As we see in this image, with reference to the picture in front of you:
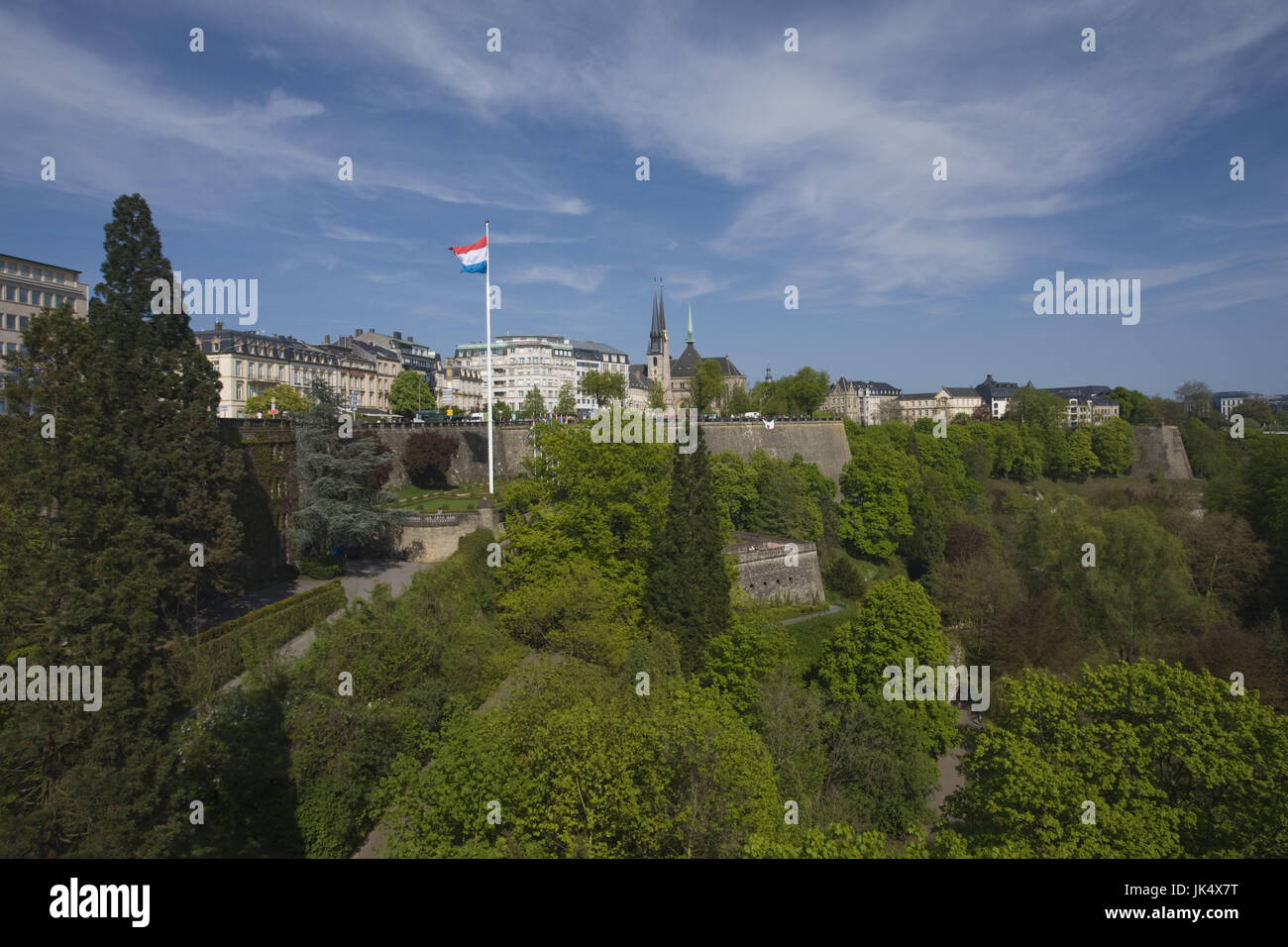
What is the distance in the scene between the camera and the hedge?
17.2 meters

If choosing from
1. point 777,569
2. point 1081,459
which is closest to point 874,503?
point 777,569

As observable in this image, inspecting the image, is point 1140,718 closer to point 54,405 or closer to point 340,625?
point 340,625

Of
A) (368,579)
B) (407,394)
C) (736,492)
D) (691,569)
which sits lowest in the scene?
(368,579)

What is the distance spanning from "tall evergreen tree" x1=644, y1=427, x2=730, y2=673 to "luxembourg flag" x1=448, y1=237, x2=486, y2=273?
12531 millimetres

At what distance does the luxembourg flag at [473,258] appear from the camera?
32.5m

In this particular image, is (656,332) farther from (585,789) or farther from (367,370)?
(585,789)

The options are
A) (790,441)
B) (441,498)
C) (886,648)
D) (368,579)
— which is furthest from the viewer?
(790,441)

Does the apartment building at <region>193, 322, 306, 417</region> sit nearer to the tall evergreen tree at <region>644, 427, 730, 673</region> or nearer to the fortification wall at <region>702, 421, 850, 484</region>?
the fortification wall at <region>702, 421, 850, 484</region>

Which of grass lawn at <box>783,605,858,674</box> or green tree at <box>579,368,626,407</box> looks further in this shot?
green tree at <box>579,368,626,407</box>

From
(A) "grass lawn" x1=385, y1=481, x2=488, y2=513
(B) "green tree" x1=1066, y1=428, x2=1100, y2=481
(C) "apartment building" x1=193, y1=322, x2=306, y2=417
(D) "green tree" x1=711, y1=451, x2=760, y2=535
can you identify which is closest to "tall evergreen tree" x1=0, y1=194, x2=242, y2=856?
(A) "grass lawn" x1=385, y1=481, x2=488, y2=513

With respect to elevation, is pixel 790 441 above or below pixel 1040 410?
below

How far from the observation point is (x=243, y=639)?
20.3 m

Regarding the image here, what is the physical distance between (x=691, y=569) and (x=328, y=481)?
13487mm
